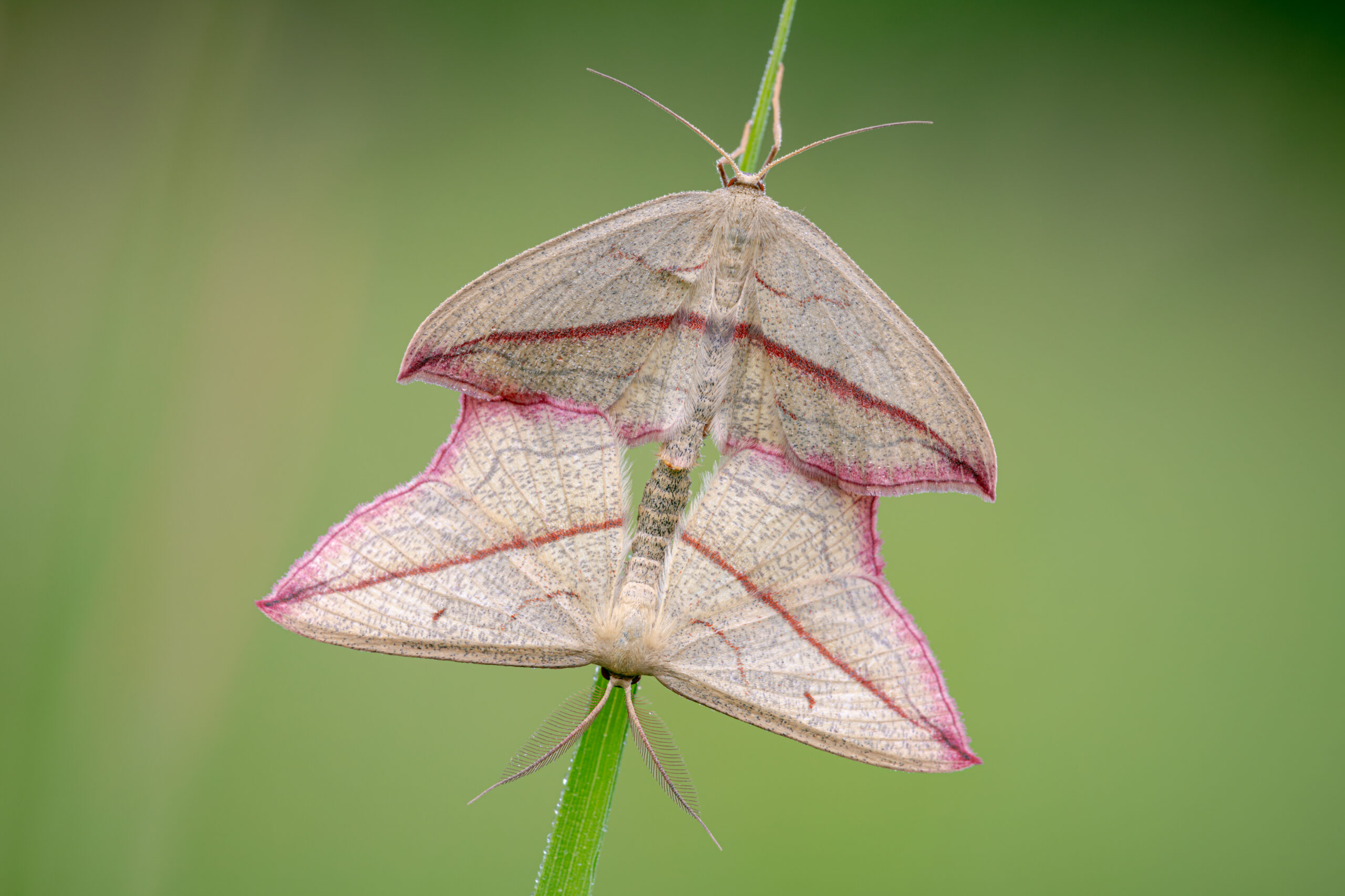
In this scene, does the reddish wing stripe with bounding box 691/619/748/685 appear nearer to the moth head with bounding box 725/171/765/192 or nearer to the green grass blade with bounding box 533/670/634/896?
the green grass blade with bounding box 533/670/634/896

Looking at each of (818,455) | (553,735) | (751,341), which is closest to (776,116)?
(751,341)

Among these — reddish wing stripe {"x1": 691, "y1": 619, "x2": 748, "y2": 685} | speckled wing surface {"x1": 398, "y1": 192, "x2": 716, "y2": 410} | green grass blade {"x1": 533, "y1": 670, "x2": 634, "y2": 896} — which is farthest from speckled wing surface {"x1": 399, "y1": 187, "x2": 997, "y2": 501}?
green grass blade {"x1": 533, "y1": 670, "x2": 634, "y2": 896}

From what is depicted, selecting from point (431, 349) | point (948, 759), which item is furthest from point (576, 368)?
point (948, 759)

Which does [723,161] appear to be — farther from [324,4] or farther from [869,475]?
[324,4]

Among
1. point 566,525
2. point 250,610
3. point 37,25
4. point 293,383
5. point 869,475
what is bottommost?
point 250,610

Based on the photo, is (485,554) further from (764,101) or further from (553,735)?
(764,101)

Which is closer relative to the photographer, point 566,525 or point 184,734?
point 566,525

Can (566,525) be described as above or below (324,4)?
below
